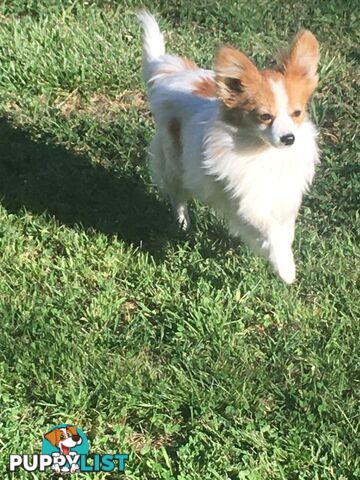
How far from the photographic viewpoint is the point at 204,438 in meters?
3.39

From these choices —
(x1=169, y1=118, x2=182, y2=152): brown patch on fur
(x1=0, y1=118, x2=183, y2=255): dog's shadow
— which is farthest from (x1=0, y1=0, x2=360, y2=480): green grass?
(x1=169, y1=118, x2=182, y2=152): brown patch on fur

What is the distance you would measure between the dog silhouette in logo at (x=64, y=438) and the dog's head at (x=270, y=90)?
161cm

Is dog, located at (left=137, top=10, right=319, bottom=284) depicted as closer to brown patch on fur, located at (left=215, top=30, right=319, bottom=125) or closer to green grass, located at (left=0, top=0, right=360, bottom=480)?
brown patch on fur, located at (left=215, top=30, right=319, bottom=125)

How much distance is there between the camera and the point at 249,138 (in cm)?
367

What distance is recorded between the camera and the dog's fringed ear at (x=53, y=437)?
346 centimetres

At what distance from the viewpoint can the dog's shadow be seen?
15.4 feet

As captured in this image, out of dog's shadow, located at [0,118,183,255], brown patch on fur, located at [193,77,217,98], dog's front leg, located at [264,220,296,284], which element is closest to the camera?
dog's front leg, located at [264,220,296,284]

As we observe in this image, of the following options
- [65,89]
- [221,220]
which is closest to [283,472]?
[221,220]

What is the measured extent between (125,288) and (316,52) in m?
1.64

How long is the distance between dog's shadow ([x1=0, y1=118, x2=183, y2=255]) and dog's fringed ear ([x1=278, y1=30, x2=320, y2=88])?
137cm

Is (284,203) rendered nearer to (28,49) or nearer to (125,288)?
(125,288)

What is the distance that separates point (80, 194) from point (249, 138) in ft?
5.56

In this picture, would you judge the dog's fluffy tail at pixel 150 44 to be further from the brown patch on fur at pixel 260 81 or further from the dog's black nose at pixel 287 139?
the dog's black nose at pixel 287 139

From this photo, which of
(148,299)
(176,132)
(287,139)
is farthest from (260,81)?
(148,299)
